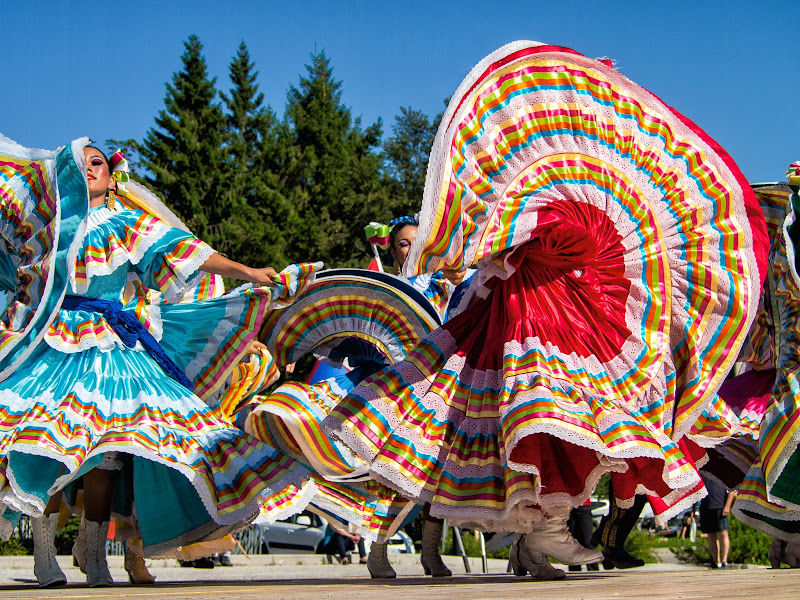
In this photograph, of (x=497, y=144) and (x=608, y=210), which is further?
(x=608, y=210)

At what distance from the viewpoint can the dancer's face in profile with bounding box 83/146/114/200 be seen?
4965 mm

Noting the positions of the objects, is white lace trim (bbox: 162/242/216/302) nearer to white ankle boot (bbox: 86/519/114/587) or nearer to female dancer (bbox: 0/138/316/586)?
female dancer (bbox: 0/138/316/586)

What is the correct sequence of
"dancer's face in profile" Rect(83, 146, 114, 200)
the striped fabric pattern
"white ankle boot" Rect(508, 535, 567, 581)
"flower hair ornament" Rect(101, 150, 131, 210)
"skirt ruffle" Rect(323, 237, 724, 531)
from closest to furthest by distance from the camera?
"skirt ruffle" Rect(323, 237, 724, 531) → "white ankle boot" Rect(508, 535, 567, 581) → "dancer's face in profile" Rect(83, 146, 114, 200) → "flower hair ornament" Rect(101, 150, 131, 210) → the striped fabric pattern

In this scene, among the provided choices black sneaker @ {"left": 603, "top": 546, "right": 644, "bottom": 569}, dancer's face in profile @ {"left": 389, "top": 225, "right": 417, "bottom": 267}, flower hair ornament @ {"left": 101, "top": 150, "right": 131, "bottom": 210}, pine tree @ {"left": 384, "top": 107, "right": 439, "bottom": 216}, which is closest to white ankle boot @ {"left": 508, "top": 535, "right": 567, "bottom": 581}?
black sneaker @ {"left": 603, "top": 546, "right": 644, "bottom": 569}

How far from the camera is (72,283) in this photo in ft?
15.6

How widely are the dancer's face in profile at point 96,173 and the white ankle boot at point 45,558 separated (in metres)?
1.61

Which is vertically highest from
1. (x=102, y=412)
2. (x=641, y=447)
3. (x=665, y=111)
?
(x=665, y=111)

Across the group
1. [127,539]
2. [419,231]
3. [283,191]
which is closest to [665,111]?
[419,231]

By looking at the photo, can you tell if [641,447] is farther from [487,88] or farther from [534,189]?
[487,88]

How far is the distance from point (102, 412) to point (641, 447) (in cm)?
235

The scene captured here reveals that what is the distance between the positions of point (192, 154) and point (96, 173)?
21.5 meters

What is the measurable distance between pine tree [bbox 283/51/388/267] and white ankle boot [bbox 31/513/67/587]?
21573 millimetres

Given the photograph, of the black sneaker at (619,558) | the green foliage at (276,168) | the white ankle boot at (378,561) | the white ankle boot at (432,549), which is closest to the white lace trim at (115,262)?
the white ankle boot at (378,561)

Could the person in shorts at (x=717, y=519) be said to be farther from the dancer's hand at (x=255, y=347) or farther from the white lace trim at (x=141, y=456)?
the white lace trim at (x=141, y=456)
